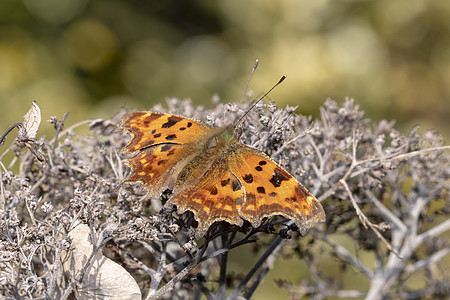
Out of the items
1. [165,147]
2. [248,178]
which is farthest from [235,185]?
[165,147]

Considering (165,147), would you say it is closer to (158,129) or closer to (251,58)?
(158,129)

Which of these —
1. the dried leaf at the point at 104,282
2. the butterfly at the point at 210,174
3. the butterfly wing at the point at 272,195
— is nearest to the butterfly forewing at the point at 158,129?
the butterfly at the point at 210,174

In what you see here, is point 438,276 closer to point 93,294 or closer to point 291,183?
point 291,183

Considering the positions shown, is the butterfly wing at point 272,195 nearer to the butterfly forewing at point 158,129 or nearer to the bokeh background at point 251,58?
the butterfly forewing at point 158,129

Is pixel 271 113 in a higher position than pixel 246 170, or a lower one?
higher

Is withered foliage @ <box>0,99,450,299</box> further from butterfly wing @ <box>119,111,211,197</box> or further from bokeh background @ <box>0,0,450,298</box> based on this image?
bokeh background @ <box>0,0,450,298</box>

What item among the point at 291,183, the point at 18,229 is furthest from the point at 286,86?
the point at 18,229
